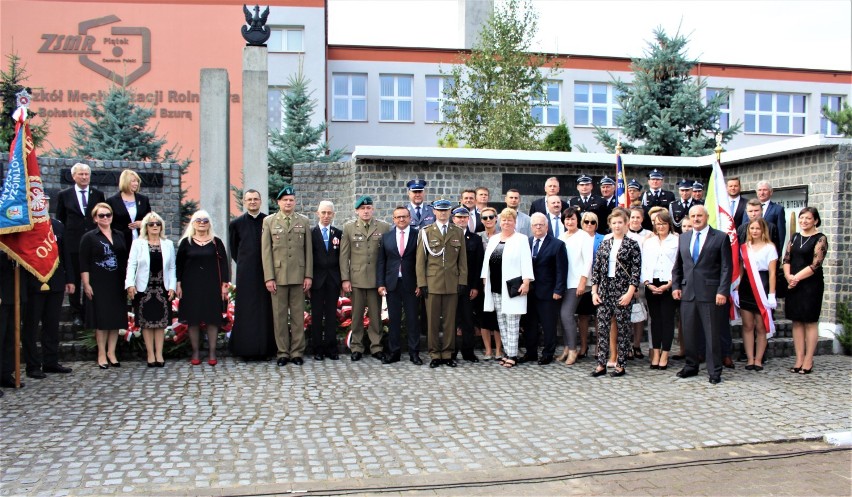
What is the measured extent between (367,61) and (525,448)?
27.1 metres

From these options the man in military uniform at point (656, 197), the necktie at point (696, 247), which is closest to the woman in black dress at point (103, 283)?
the necktie at point (696, 247)

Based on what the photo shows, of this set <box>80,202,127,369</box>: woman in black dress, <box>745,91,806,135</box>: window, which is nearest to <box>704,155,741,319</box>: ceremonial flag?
<box>80,202,127,369</box>: woman in black dress

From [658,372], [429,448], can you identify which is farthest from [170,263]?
[658,372]

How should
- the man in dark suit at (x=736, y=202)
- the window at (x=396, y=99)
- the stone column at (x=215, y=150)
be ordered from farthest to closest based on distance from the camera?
the window at (x=396, y=99), the stone column at (x=215, y=150), the man in dark suit at (x=736, y=202)

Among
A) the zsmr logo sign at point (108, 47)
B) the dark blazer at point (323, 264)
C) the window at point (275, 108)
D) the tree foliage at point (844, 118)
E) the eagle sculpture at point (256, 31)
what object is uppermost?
the zsmr logo sign at point (108, 47)

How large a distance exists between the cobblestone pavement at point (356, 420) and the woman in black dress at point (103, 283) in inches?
16.2

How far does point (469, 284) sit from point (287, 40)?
22.8 metres

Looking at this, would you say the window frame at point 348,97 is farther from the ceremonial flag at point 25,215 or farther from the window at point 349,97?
the ceremonial flag at point 25,215

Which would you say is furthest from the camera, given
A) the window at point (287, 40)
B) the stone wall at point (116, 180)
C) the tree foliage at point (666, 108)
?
the window at point (287, 40)

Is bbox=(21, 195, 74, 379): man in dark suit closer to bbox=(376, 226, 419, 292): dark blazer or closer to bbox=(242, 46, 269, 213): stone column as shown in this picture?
bbox=(376, 226, 419, 292): dark blazer

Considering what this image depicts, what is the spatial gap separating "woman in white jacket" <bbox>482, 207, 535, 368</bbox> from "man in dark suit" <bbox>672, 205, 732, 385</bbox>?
67.6 inches

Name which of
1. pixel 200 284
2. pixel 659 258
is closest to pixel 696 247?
pixel 659 258

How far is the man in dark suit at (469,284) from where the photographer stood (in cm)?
868

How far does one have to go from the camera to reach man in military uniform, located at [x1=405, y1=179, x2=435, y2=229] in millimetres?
9102
